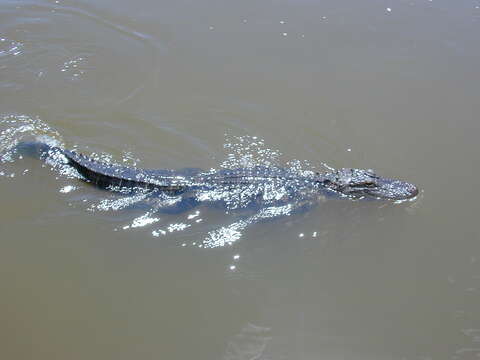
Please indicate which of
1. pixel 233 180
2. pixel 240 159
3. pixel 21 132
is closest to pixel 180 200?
pixel 233 180

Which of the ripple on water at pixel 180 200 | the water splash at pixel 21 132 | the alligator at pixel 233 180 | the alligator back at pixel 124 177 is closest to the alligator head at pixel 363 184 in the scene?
the alligator at pixel 233 180

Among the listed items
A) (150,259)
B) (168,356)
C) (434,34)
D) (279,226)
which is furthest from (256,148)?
(434,34)

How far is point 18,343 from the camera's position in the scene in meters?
4.61

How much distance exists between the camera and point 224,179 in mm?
6340

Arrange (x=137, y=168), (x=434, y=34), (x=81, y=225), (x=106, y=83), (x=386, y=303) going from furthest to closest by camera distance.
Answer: (x=434, y=34) → (x=106, y=83) → (x=137, y=168) → (x=81, y=225) → (x=386, y=303)

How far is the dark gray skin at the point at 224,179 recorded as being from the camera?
6250 mm

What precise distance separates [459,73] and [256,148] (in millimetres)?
4227

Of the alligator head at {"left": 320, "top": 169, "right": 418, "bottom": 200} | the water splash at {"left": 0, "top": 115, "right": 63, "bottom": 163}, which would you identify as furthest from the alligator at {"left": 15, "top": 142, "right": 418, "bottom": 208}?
the water splash at {"left": 0, "top": 115, "right": 63, "bottom": 163}

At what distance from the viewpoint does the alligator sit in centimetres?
625

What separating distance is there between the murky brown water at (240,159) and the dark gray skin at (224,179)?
0.73 ft

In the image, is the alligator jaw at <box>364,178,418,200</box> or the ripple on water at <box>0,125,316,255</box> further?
the alligator jaw at <box>364,178,418,200</box>

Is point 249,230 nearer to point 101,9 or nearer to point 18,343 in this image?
point 18,343

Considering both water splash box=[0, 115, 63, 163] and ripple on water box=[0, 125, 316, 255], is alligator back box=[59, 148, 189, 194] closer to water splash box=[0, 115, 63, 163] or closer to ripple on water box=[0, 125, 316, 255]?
ripple on water box=[0, 125, 316, 255]

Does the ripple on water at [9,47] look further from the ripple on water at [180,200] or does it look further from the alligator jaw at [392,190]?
the alligator jaw at [392,190]
